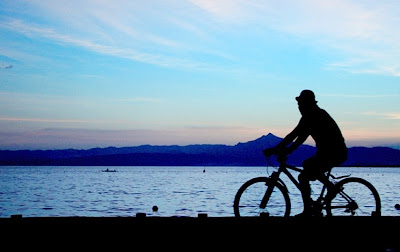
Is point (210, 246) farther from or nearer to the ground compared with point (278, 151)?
nearer to the ground

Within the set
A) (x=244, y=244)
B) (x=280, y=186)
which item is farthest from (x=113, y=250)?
(x=280, y=186)

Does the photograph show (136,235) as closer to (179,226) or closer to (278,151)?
(179,226)

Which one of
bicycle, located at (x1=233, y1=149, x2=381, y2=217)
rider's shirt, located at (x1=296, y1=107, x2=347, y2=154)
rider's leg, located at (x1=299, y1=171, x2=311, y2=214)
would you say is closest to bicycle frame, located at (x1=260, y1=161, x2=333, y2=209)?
bicycle, located at (x1=233, y1=149, x2=381, y2=217)

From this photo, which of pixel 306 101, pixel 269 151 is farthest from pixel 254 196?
pixel 306 101

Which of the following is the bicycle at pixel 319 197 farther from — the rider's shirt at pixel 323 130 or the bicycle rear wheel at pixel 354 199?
the rider's shirt at pixel 323 130

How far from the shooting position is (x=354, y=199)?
404 inches

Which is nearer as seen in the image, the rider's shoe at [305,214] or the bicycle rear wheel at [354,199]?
the rider's shoe at [305,214]

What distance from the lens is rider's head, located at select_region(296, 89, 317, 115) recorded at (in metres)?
9.59

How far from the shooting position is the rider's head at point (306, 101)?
9.59 meters

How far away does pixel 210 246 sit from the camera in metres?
6.92

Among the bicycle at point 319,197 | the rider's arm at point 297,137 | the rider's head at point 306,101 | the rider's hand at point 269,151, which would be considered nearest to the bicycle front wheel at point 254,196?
the bicycle at point 319,197

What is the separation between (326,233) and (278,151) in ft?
7.70

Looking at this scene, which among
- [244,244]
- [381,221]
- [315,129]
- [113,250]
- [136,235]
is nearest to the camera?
[113,250]

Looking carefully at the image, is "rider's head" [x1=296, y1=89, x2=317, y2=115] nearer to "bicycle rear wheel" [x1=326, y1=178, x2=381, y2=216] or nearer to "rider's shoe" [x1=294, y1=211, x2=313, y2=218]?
"bicycle rear wheel" [x1=326, y1=178, x2=381, y2=216]
